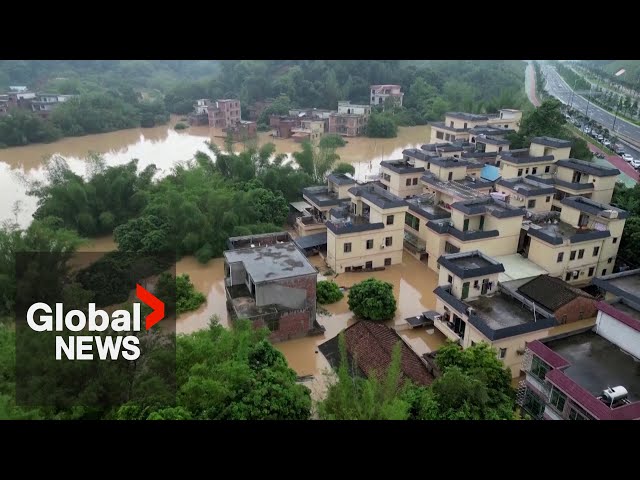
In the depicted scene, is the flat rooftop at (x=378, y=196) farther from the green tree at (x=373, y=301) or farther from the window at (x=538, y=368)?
the window at (x=538, y=368)

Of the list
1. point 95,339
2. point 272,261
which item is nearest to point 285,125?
point 272,261

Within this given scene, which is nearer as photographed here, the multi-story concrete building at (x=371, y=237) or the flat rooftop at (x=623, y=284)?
the flat rooftop at (x=623, y=284)

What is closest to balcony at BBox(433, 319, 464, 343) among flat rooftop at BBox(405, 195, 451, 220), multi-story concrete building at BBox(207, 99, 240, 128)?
flat rooftop at BBox(405, 195, 451, 220)

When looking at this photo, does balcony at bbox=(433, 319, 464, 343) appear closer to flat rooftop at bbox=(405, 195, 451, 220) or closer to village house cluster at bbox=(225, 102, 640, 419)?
village house cluster at bbox=(225, 102, 640, 419)

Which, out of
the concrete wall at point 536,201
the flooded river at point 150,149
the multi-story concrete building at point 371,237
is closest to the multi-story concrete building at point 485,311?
the multi-story concrete building at point 371,237
